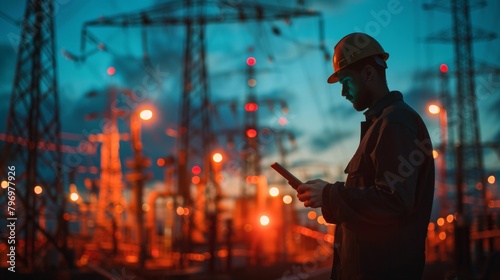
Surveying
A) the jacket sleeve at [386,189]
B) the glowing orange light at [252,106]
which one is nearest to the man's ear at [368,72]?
the jacket sleeve at [386,189]

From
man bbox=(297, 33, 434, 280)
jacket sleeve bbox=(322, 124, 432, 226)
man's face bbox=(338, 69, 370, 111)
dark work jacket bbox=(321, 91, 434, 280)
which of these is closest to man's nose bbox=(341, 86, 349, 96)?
man's face bbox=(338, 69, 370, 111)

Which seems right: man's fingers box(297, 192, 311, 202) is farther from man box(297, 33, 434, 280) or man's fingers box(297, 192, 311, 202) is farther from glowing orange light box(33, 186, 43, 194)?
glowing orange light box(33, 186, 43, 194)

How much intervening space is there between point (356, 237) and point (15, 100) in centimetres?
2032

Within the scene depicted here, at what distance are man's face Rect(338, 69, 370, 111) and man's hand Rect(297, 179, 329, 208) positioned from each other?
52 cm

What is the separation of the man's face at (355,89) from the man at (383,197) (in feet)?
0.11

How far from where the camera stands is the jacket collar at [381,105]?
12.4 ft

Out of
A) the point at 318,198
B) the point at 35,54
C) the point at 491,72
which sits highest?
the point at 491,72

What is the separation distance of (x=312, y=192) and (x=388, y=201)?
0.43 metres

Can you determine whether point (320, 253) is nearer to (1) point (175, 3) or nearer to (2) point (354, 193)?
(1) point (175, 3)

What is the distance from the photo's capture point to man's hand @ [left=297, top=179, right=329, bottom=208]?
3.62 meters

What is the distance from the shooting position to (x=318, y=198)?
362 cm

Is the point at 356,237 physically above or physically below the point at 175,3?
below

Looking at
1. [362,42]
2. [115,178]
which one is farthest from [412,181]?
[115,178]

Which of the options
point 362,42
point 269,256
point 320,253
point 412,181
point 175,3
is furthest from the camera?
point 320,253
